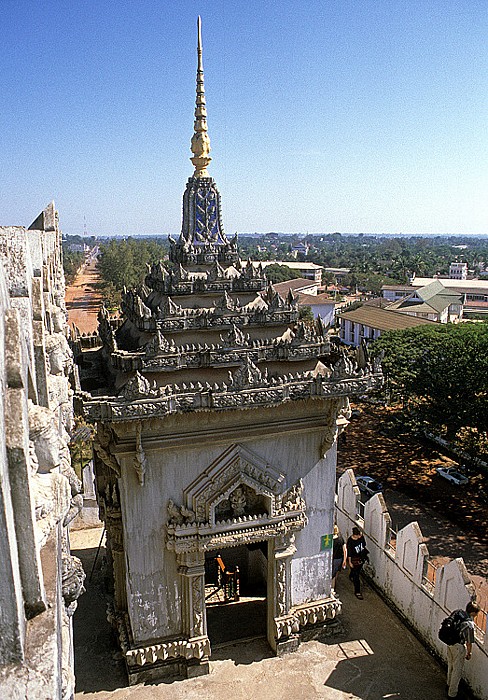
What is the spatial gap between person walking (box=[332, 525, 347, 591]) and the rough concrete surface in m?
1.03

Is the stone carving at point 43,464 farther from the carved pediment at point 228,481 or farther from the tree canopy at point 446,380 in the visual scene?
the tree canopy at point 446,380

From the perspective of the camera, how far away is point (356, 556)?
47.6 ft

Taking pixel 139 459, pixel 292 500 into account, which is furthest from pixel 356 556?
pixel 139 459

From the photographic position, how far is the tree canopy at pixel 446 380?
Answer: 21.7 metres

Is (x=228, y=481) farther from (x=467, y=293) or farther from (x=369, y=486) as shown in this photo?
(x=467, y=293)

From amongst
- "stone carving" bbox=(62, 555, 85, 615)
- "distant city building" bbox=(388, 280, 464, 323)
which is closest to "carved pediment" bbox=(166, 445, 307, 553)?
"stone carving" bbox=(62, 555, 85, 615)

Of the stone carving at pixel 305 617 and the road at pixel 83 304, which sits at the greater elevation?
the stone carving at pixel 305 617

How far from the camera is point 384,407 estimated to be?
34094 mm

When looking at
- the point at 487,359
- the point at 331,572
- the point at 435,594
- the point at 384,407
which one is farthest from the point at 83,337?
the point at 384,407

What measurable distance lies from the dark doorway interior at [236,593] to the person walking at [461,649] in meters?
4.09

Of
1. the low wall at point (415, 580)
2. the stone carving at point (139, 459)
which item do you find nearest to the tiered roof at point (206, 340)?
the stone carving at point (139, 459)

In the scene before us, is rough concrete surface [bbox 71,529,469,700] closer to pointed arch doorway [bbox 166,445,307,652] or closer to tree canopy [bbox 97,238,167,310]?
pointed arch doorway [bbox 166,445,307,652]

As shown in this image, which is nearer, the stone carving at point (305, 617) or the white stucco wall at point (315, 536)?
the stone carving at point (305, 617)

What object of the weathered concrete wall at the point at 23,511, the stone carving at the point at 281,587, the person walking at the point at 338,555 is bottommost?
the person walking at the point at 338,555
